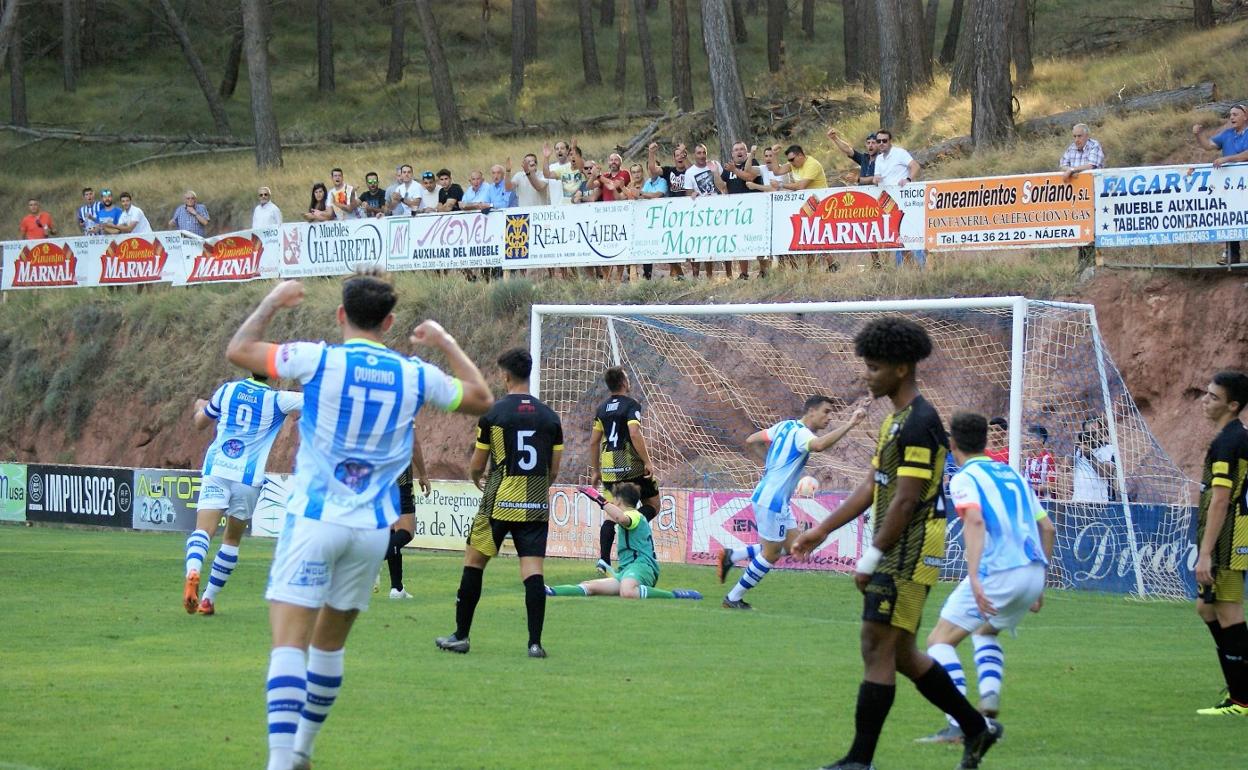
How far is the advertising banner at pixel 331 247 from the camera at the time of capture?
26.4 meters

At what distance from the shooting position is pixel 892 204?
20.6 m

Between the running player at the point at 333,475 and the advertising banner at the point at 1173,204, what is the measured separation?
1402 cm

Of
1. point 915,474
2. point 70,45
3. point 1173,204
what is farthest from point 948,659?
point 70,45

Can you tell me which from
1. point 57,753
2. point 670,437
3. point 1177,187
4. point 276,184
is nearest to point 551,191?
point 670,437

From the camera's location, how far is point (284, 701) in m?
6.17

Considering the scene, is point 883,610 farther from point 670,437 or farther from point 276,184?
point 276,184

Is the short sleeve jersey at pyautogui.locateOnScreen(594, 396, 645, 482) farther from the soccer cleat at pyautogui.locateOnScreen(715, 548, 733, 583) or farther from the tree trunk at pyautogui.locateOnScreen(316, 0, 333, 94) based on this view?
the tree trunk at pyautogui.locateOnScreen(316, 0, 333, 94)

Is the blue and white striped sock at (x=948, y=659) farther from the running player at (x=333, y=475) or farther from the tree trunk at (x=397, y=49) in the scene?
the tree trunk at (x=397, y=49)

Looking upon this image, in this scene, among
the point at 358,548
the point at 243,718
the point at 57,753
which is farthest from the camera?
the point at 243,718

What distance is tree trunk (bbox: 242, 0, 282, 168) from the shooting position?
124 ft

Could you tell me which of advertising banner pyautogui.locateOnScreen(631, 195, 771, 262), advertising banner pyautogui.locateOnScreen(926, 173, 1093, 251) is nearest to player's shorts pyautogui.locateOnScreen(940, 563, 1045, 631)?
advertising banner pyautogui.locateOnScreen(926, 173, 1093, 251)

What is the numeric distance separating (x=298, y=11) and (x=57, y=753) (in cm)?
5890

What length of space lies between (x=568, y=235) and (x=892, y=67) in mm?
10499

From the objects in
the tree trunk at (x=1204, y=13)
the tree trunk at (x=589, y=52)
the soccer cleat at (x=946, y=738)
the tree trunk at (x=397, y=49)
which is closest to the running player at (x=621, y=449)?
the soccer cleat at (x=946, y=738)
